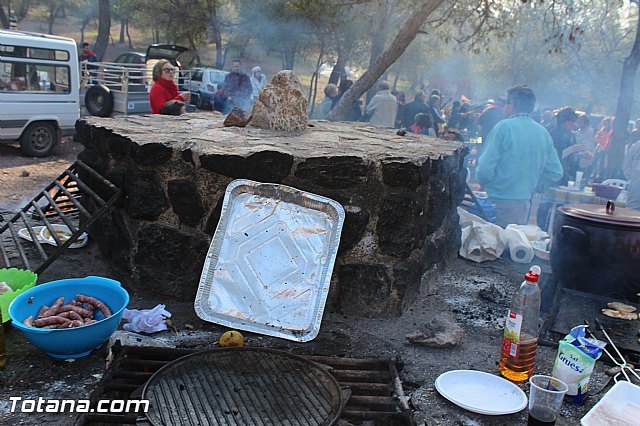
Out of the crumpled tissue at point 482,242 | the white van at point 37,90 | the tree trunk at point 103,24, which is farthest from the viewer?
the tree trunk at point 103,24

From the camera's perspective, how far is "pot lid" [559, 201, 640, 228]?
12.4 feet

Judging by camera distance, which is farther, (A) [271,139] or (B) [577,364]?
(A) [271,139]

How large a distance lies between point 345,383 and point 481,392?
731 millimetres

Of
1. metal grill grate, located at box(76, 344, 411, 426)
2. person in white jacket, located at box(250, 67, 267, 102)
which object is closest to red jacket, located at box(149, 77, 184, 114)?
metal grill grate, located at box(76, 344, 411, 426)

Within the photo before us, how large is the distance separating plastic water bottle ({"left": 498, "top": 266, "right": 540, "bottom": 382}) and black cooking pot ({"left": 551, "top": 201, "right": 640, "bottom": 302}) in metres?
1.20

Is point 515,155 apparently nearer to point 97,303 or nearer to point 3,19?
point 97,303

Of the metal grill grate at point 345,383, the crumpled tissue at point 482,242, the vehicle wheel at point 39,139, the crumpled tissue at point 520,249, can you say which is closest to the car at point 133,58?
the vehicle wheel at point 39,139

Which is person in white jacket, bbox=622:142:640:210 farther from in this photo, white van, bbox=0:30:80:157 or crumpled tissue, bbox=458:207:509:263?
white van, bbox=0:30:80:157

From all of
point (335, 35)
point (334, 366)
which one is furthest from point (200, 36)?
point (334, 366)

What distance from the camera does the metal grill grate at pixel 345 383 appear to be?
97.3 inches

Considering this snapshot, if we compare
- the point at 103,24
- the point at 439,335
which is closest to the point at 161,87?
the point at 439,335

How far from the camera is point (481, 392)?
2.77m

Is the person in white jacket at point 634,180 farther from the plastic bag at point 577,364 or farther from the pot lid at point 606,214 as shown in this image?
the plastic bag at point 577,364

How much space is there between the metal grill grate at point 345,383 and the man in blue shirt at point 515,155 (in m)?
3.24
